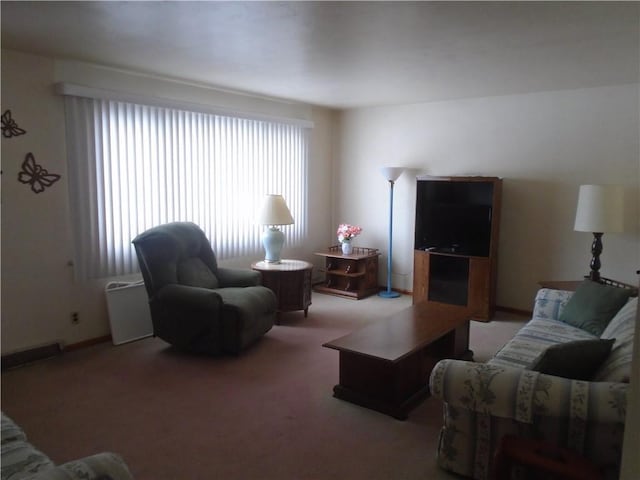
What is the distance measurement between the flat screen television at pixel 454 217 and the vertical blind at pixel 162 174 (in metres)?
1.65

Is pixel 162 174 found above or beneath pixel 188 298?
above

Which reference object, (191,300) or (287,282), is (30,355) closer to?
(191,300)

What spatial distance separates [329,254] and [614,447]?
13.6 ft

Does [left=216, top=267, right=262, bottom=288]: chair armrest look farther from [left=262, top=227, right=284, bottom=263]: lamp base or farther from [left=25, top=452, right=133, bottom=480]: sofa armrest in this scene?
[left=25, top=452, right=133, bottom=480]: sofa armrest

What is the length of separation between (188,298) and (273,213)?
138 cm

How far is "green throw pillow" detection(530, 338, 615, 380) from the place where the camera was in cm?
211

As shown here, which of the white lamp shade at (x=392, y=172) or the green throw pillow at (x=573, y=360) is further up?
the white lamp shade at (x=392, y=172)

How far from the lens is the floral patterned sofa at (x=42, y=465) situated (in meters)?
→ 1.29

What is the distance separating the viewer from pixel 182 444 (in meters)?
2.54

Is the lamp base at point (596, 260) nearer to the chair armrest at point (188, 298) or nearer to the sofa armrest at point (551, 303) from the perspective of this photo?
the sofa armrest at point (551, 303)

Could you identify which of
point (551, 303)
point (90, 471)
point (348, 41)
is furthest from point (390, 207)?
point (90, 471)

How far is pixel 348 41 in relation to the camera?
3.00 meters

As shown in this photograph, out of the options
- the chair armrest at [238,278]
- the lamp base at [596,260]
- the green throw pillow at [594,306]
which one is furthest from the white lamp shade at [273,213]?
the lamp base at [596,260]

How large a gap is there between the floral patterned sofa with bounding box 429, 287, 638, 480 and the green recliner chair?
1917 millimetres
